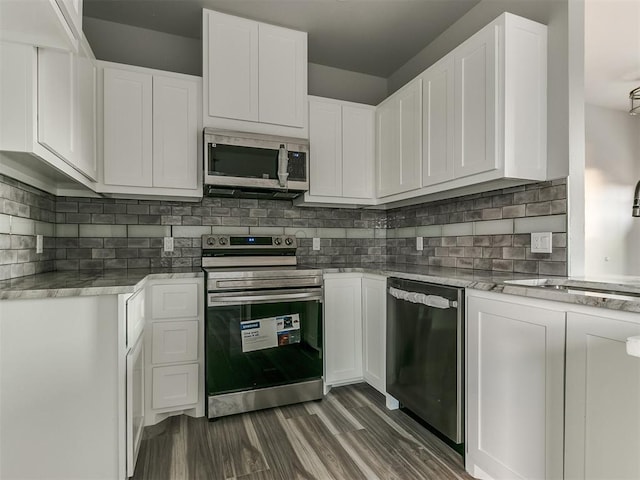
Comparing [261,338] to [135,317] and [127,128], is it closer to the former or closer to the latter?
[135,317]

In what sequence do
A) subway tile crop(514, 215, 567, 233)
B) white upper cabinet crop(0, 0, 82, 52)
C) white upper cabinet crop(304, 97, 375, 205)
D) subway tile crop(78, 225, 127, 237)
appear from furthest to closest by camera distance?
white upper cabinet crop(304, 97, 375, 205)
subway tile crop(78, 225, 127, 237)
subway tile crop(514, 215, 567, 233)
white upper cabinet crop(0, 0, 82, 52)

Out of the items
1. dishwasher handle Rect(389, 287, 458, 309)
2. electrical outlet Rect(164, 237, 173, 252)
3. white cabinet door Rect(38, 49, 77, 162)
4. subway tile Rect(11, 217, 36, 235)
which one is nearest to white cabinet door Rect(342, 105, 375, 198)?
dishwasher handle Rect(389, 287, 458, 309)

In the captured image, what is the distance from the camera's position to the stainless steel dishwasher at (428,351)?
1.69m

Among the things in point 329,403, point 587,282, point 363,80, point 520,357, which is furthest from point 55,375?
point 363,80

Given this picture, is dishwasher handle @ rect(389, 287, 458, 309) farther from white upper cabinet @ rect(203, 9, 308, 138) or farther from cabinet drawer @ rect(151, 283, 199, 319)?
white upper cabinet @ rect(203, 9, 308, 138)

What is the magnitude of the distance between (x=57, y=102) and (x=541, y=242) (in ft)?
7.84

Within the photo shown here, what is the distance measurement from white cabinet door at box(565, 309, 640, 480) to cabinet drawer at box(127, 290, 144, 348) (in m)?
1.77

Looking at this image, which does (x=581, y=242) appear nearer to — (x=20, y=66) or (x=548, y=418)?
(x=548, y=418)

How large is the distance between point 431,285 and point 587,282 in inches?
26.1

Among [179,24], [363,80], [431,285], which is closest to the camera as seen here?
[431,285]

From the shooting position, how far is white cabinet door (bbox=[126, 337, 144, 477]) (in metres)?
1.54

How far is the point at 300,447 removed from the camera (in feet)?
6.14

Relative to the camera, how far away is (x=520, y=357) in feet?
4.58

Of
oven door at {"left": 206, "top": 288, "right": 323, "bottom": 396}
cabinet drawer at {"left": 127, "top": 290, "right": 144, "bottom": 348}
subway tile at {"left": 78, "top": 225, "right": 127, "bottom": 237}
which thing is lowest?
oven door at {"left": 206, "top": 288, "right": 323, "bottom": 396}
